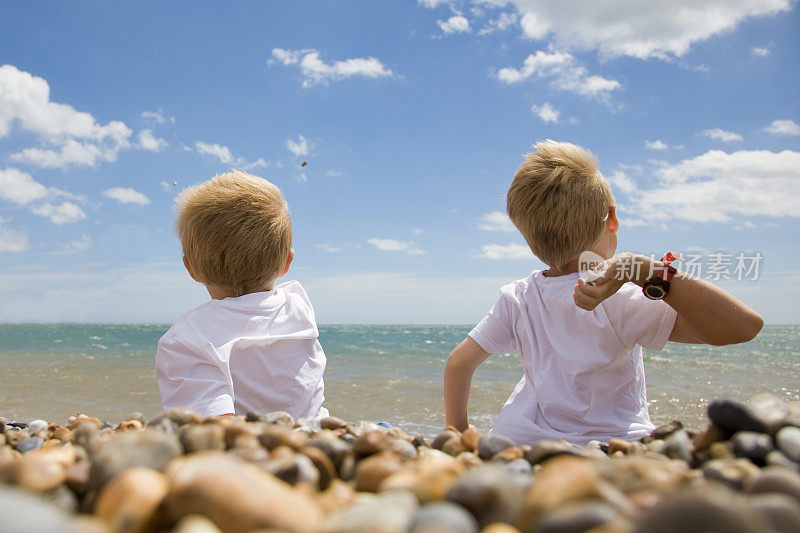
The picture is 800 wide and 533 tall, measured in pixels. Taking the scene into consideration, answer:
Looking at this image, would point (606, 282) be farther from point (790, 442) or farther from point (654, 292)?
point (790, 442)

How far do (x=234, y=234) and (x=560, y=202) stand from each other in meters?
1.58

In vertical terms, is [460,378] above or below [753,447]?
below

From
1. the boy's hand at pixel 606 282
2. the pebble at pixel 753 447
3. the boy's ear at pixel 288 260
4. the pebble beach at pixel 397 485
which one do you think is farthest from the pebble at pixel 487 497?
the boy's ear at pixel 288 260

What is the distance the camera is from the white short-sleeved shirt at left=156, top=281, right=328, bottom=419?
251 centimetres

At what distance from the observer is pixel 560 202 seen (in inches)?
104

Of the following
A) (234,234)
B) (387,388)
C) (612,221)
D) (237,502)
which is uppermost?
(612,221)

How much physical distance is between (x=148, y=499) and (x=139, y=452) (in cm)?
27

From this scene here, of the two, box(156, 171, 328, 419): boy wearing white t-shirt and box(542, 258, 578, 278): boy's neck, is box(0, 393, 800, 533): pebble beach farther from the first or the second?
box(542, 258, 578, 278): boy's neck

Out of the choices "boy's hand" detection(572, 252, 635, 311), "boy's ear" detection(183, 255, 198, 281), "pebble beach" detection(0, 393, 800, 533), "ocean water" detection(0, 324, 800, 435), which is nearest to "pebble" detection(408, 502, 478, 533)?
"pebble beach" detection(0, 393, 800, 533)

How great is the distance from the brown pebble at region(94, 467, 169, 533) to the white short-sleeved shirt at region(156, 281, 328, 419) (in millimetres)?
1476

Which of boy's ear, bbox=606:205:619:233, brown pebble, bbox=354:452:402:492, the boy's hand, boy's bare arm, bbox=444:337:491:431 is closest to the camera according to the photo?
brown pebble, bbox=354:452:402:492

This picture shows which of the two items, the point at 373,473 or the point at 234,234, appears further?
the point at 234,234

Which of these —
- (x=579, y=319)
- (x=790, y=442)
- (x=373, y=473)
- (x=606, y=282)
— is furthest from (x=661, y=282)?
(x=373, y=473)

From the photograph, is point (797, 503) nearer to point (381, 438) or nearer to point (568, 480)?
point (568, 480)
